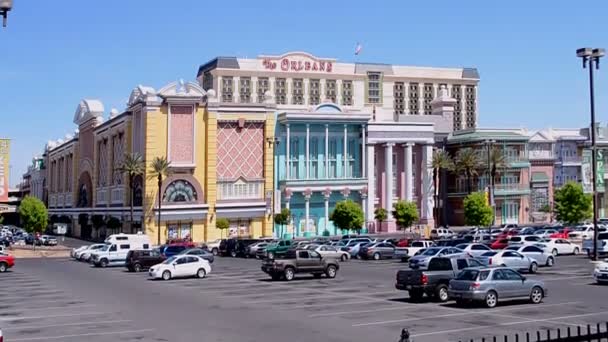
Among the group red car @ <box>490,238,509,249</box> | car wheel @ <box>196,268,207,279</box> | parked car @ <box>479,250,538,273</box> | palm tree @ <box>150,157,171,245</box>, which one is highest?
palm tree @ <box>150,157,171,245</box>

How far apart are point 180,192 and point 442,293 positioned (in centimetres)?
6194

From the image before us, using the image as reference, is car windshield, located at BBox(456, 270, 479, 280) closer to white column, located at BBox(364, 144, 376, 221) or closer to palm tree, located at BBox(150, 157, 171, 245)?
palm tree, located at BBox(150, 157, 171, 245)

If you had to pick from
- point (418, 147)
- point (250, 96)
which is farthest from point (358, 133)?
point (250, 96)

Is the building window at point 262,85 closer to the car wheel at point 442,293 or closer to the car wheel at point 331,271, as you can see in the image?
the car wheel at point 331,271

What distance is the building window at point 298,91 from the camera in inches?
6786

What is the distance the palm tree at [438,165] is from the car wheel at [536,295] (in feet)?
237

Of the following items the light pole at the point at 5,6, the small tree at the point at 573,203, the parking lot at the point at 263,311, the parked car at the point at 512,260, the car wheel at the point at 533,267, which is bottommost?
the parking lot at the point at 263,311

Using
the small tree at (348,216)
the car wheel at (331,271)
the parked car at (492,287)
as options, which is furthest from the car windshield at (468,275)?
the small tree at (348,216)

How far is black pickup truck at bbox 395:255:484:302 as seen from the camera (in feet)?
96.5

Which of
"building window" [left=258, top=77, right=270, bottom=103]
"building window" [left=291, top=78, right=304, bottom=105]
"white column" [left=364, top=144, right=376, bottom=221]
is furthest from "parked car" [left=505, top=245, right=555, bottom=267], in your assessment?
"building window" [left=291, top=78, right=304, bottom=105]

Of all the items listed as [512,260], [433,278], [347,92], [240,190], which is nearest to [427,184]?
[240,190]

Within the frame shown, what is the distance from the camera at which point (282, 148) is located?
3856 inches

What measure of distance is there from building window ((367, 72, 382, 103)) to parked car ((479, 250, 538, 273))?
138913 mm

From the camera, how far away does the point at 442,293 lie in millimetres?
29484
